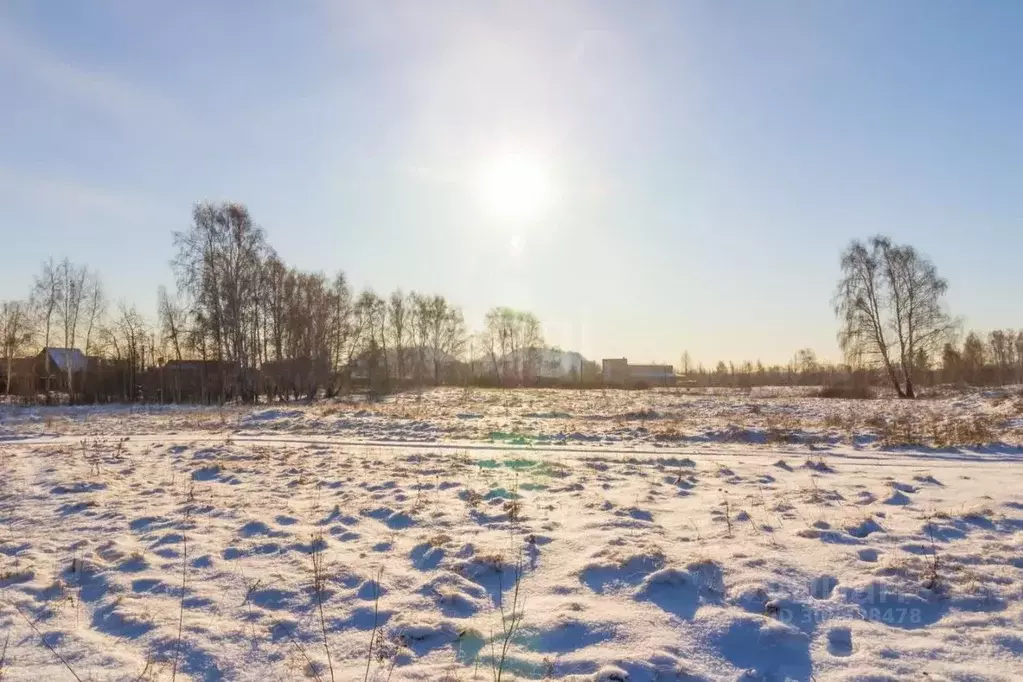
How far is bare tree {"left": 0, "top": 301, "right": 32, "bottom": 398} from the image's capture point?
39688mm

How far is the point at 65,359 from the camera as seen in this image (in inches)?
1740

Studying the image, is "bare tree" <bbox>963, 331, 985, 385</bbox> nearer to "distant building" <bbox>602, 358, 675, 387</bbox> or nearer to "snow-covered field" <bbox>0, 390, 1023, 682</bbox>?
"distant building" <bbox>602, 358, 675, 387</bbox>

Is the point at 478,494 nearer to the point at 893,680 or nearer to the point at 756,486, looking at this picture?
the point at 756,486

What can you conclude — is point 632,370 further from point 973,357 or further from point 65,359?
point 65,359

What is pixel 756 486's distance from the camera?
855 cm

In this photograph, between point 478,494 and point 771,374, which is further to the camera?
point 771,374

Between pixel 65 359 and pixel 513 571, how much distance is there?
50.7 metres

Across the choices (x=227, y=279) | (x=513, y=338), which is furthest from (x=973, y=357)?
(x=227, y=279)

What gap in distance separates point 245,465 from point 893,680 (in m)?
10.00

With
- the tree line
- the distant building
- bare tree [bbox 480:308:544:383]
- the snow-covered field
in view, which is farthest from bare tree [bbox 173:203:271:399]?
the distant building

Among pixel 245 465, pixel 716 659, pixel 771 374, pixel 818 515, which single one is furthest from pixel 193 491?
pixel 771 374

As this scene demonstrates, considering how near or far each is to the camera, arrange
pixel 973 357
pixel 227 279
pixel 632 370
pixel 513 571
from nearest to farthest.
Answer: pixel 513 571
pixel 227 279
pixel 973 357
pixel 632 370

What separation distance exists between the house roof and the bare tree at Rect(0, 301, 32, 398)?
151 cm

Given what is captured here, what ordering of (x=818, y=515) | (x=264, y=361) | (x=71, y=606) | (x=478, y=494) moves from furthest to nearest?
(x=264, y=361), (x=478, y=494), (x=818, y=515), (x=71, y=606)
